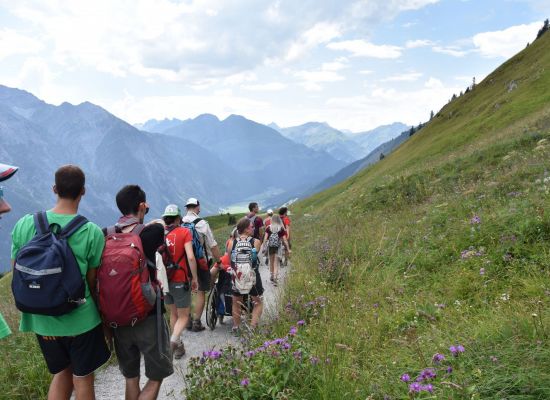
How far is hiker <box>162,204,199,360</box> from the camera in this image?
6688 millimetres

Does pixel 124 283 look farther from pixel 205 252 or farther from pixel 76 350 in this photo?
pixel 205 252

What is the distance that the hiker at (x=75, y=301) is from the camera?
3.72 m

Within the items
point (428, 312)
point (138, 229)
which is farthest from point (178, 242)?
point (428, 312)

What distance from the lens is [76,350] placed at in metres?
3.88

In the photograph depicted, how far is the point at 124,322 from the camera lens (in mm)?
4004

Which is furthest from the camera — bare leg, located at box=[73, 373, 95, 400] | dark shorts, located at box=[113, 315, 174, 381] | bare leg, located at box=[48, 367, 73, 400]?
dark shorts, located at box=[113, 315, 174, 381]

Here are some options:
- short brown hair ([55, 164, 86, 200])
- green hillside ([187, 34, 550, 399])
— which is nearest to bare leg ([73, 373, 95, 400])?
green hillside ([187, 34, 550, 399])

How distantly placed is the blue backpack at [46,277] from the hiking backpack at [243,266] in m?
4.01

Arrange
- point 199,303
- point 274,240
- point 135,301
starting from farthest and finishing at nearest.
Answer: point 274,240, point 199,303, point 135,301

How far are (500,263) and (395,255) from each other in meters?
2.73

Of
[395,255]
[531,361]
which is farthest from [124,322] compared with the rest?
[395,255]

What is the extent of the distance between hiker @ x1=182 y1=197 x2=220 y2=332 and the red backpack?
127 inches

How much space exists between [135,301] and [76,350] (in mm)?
723

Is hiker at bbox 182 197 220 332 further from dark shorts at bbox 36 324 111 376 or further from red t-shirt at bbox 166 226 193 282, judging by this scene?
dark shorts at bbox 36 324 111 376
